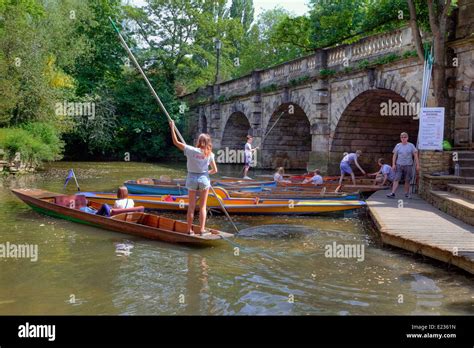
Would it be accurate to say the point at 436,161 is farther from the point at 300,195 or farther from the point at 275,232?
the point at 275,232

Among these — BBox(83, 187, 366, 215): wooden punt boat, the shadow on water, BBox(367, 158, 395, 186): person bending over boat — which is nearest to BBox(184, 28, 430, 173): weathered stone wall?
BBox(367, 158, 395, 186): person bending over boat

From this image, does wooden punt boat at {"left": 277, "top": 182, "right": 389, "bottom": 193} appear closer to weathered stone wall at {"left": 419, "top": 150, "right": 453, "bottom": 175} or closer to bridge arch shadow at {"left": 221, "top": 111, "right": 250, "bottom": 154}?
weathered stone wall at {"left": 419, "top": 150, "right": 453, "bottom": 175}

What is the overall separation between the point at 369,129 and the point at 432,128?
21.7 feet

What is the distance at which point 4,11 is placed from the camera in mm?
22109

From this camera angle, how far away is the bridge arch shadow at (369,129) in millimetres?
16359

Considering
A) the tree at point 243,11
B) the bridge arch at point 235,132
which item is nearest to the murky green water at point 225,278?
the bridge arch at point 235,132

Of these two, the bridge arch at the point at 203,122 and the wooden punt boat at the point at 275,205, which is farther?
the bridge arch at the point at 203,122

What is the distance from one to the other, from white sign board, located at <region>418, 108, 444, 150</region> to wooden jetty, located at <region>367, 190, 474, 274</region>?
150 centimetres

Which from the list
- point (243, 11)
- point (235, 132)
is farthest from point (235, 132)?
point (243, 11)

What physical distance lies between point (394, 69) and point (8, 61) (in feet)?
51.8

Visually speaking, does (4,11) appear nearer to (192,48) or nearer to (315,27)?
(192,48)

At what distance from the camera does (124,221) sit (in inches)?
328

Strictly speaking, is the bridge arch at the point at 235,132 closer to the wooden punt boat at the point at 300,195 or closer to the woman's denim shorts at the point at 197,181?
the wooden punt boat at the point at 300,195

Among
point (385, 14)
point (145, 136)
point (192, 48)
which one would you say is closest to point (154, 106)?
point (145, 136)
